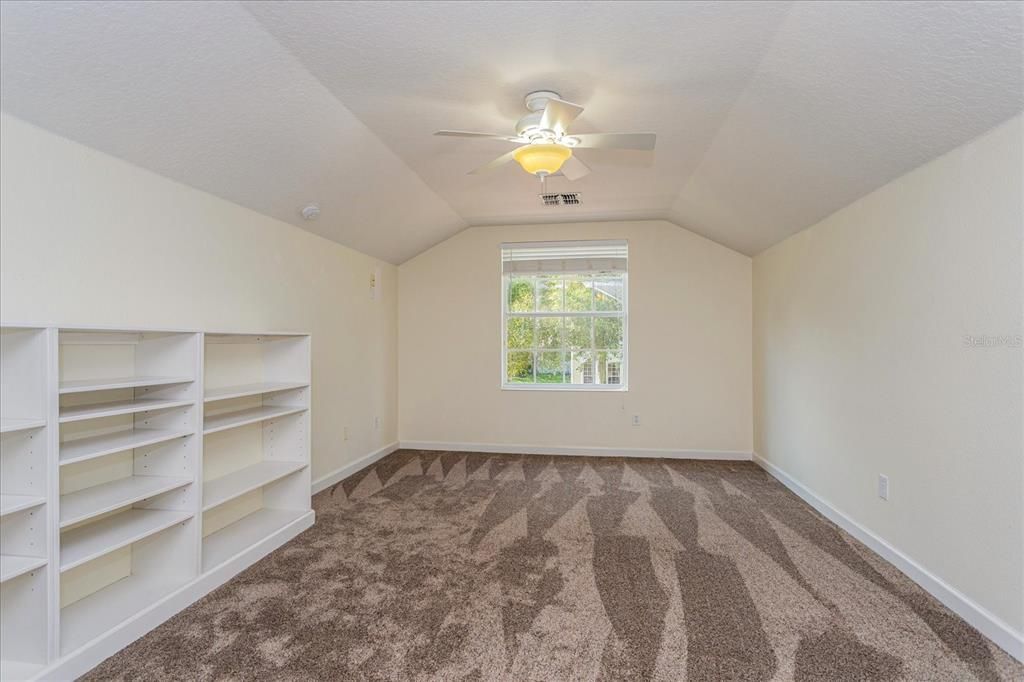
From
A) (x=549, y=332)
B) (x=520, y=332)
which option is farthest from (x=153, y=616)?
(x=549, y=332)

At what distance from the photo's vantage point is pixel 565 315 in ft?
17.6

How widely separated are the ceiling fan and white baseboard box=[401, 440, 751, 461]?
334 centimetres

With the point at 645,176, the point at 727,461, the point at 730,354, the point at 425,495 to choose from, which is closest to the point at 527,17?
the point at 645,176

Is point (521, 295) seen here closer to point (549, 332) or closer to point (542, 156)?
point (549, 332)

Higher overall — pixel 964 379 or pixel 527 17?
pixel 527 17

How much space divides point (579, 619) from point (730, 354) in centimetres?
363

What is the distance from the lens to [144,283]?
2.45 metres

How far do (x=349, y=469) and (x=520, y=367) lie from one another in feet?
6.67

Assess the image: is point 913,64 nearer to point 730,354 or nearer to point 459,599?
point 459,599

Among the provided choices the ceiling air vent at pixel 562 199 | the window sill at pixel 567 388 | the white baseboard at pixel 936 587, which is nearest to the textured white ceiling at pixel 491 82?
the ceiling air vent at pixel 562 199

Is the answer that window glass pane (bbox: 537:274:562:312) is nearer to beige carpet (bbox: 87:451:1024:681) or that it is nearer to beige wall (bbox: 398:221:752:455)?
beige wall (bbox: 398:221:752:455)

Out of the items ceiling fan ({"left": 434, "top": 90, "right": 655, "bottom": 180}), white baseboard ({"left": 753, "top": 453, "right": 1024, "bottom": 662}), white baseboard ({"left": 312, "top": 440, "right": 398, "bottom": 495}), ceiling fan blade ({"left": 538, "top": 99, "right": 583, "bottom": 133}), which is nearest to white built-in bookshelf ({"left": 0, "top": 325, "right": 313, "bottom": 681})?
white baseboard ({"left": 312, "top": 440, "right": 398, "bottom": 495})

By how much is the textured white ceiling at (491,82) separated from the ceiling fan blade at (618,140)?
10.7 inches

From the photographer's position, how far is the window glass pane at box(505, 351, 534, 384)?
5.43 m
